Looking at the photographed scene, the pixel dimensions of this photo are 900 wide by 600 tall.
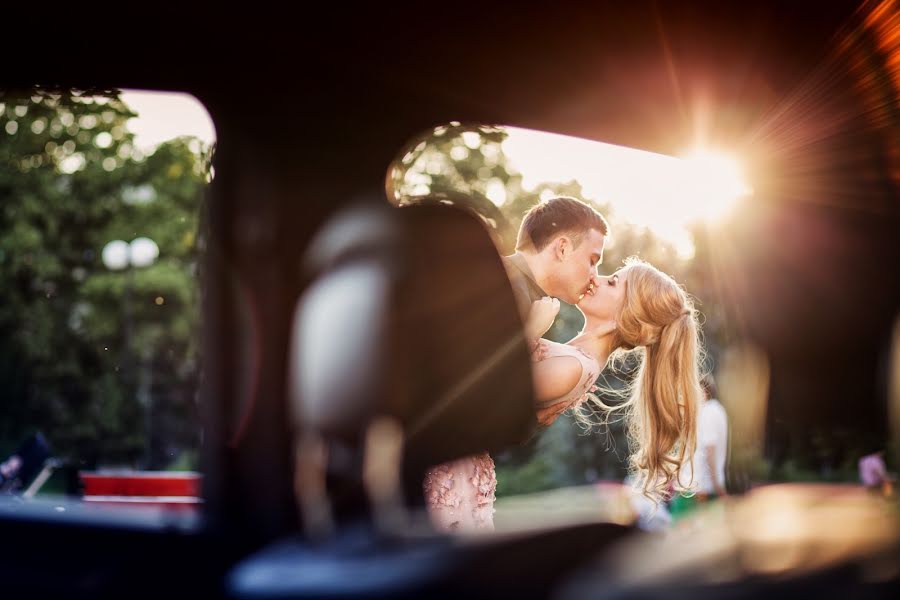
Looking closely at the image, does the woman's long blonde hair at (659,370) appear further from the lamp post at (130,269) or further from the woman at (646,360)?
the lamp post at (130,269)

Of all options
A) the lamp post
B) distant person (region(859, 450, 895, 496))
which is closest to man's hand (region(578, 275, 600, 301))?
distant person (region(859, 450, 895, 496))

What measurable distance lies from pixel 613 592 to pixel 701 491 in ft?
2.39

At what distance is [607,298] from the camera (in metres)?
2.01

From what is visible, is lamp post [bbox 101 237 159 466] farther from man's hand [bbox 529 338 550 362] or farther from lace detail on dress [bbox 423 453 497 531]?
man's hand [bbox 529 338 550 362]

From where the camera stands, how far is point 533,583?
1017mm

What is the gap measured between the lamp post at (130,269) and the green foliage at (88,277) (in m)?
0.05

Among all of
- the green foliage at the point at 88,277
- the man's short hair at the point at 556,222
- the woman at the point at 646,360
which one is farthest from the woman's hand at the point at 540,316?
the green foliage at the point at 88,277

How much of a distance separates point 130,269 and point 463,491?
11905 mm

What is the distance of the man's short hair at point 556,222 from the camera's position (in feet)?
6.08

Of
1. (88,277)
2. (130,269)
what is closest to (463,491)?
(130,269)

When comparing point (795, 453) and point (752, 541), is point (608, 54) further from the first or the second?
point (752, 541)

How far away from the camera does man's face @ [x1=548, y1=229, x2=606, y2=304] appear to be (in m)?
1.91

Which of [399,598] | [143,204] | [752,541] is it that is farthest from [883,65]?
[143,204]

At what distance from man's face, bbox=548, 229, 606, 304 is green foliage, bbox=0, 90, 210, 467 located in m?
0.80
